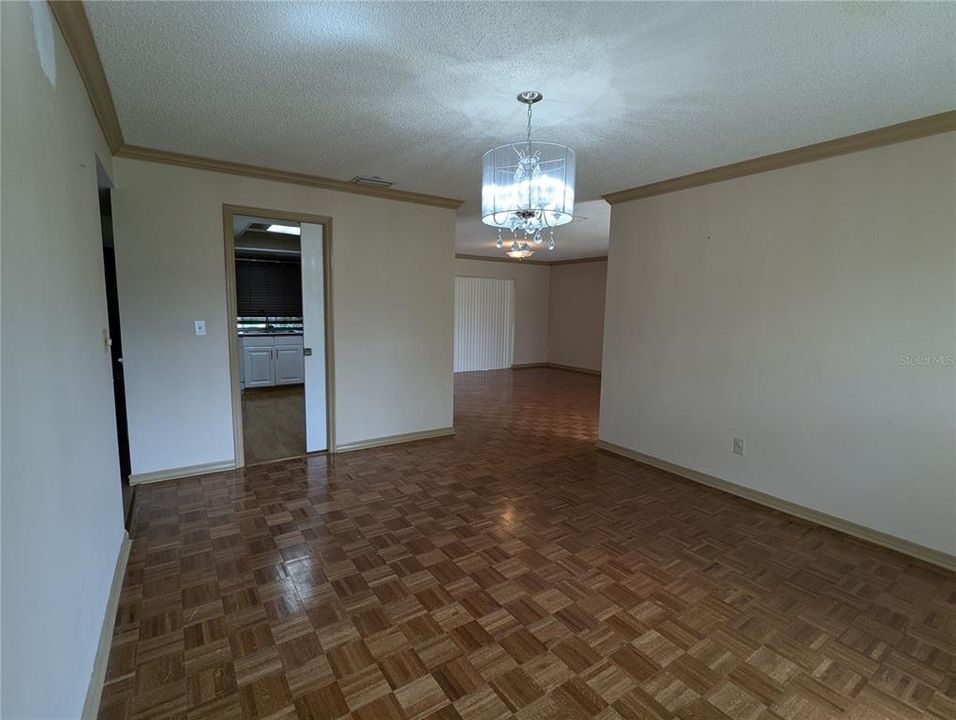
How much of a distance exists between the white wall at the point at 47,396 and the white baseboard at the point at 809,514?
3.78m

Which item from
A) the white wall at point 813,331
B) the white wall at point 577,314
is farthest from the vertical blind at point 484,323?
the white wall at point 813,331

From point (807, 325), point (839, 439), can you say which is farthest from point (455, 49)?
point (839, 439)

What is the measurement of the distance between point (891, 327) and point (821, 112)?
129cm

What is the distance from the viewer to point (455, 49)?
1.85 metres

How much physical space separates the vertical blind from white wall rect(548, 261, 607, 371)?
1005 mm

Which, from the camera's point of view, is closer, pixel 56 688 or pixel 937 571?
pixel 56 688

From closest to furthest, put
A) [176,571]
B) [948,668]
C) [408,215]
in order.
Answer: [948,668], [176,571], [408,215]

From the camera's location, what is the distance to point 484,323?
9359mm

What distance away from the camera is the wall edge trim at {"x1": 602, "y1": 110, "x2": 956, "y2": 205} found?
2430 mm

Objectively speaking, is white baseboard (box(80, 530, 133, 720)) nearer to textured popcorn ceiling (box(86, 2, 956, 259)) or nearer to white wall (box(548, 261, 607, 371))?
textured popcorn ceiling (box(86, 2, 956, 259))

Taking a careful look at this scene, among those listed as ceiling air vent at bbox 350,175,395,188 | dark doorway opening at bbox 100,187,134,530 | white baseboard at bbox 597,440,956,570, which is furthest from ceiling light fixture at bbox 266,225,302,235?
white baseboard at bbox 597,440,956,570

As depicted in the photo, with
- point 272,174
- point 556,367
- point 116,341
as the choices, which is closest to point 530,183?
point 272,174

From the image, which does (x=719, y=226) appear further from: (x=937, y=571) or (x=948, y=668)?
(x=948, y=668)

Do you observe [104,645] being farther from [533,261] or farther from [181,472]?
[533,261]
